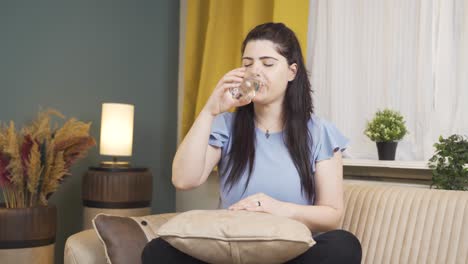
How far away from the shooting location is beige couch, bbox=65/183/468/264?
189 centimetres

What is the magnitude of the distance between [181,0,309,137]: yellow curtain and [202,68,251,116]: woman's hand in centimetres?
116

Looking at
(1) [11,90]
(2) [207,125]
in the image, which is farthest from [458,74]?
(1) [11,90]

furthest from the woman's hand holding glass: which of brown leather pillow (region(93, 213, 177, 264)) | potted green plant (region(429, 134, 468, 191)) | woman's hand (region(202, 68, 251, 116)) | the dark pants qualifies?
potted green plant (region(429, 134, 468, 191))

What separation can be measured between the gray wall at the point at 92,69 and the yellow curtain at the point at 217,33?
0.30 meters

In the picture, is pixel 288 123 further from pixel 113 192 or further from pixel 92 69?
pixel 92 69

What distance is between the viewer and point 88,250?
2.02 m

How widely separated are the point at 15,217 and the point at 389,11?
1.84 metres

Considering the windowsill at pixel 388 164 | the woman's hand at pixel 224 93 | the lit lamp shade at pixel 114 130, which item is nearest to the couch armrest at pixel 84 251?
the woman's hand at pixel 224 93

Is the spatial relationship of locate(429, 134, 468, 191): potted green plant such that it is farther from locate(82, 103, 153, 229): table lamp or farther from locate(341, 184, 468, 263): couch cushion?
locate(82, 103, 153, 229): table lamp

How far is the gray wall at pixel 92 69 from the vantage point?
10.3 feet

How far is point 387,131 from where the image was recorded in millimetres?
2574

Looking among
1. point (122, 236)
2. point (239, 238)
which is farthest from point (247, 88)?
point (122, 236)

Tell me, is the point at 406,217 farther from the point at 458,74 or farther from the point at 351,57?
the point at 351,57

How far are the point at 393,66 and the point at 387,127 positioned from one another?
343 millimetres
